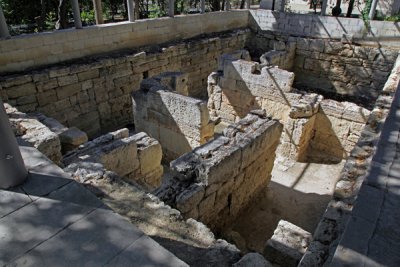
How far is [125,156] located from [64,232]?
3215 mm

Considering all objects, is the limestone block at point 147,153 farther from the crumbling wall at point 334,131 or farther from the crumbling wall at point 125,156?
the crumbling wall at point 334,131

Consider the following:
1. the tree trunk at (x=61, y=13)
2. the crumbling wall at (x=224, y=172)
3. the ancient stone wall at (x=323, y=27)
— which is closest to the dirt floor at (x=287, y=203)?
the crumbling wall at (x=224, y=172)

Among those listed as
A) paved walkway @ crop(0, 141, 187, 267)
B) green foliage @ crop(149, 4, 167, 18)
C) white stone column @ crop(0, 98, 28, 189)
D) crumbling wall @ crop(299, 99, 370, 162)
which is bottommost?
crumbling wall @ crop(299, 99, 370, 162)

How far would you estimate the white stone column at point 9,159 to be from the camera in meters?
2.19

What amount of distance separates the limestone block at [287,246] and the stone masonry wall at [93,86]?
23.2 ft

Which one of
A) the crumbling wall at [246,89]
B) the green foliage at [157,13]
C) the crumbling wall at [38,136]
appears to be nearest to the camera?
the crumbling wall at [38,136]

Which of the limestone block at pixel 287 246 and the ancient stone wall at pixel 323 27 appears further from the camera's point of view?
the ancient stone wall at pixel 323 27

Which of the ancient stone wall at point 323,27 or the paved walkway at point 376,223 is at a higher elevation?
the ancient stone wall at point 323,27

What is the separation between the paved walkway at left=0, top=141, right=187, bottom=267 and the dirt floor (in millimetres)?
3626

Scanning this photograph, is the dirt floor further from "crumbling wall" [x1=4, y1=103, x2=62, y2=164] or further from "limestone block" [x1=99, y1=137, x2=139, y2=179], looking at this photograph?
"crumbling wall" [x1=4, y1=103, x2=62, y2=164]

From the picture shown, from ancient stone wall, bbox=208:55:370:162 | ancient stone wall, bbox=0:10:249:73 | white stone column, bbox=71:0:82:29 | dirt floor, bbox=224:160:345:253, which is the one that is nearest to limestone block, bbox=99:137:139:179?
dirt floor, bbox=224:160:345:253

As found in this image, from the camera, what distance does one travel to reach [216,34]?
44.2 feet

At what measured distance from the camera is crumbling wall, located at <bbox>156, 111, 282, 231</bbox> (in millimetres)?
4621

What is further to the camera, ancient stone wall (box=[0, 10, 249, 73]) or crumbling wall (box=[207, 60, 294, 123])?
crumbling wall (box=[207, 60, 294, 123])
